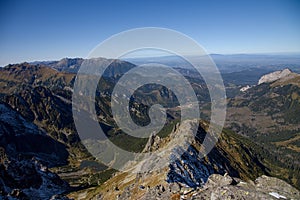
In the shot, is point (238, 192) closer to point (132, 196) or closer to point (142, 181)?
point (132, 196)

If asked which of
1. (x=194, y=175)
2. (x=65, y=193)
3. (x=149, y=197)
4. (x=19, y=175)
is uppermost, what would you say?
(x=149, y=197)

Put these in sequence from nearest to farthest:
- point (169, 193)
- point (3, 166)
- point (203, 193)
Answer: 1. point (203, 193)
2. point (169, 193)
3. point (3, 166)

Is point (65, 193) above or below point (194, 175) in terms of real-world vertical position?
below

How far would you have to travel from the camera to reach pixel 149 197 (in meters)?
56.6

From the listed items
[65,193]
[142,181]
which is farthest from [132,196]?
[65,193]

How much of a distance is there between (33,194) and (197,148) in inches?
4161

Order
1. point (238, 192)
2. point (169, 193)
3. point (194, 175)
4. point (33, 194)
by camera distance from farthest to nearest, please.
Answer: point (33, 194), point (194, 175), point (169, 193), point (238, 192)

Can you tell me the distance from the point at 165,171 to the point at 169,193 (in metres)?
54.3

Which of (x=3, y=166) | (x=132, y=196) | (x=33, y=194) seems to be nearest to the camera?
(x=132, y=196)

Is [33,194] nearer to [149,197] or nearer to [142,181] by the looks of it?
[142,181]

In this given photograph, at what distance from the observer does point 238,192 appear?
1415 inches

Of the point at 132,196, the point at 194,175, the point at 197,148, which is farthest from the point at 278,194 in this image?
the point at 197,148

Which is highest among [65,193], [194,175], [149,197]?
[149,197]

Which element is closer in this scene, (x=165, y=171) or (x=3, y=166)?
(x=165, y=171)
